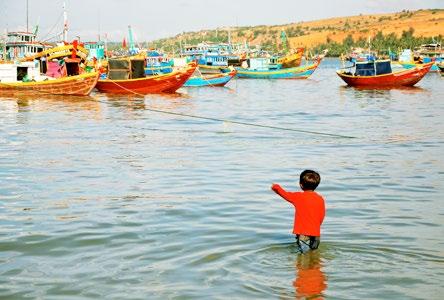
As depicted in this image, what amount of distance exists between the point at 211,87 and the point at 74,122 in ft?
95.9

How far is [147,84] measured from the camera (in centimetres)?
4356

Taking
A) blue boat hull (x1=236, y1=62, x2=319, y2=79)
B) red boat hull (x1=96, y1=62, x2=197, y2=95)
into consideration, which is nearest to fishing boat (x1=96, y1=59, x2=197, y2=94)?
red boat hull (x1=96, y1=62, x2=197, y2=95)

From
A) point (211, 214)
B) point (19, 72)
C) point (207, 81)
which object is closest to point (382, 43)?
point (207, 81)

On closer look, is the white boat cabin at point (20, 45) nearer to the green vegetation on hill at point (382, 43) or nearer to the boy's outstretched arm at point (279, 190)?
the boy's outstretched arm at point (279, 190)

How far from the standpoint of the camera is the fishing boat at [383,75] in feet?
163

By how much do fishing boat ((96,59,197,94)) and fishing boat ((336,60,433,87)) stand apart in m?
13.7

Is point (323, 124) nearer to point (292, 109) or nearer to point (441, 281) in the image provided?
point (292, 109)

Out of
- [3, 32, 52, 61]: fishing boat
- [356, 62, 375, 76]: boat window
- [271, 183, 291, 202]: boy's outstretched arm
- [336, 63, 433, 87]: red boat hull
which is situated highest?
[3, 32, 52, 61]: fishing boat

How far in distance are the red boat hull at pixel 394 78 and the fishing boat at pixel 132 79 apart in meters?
13.7

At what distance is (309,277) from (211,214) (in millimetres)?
3421

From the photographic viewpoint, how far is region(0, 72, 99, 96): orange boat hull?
1516 inches

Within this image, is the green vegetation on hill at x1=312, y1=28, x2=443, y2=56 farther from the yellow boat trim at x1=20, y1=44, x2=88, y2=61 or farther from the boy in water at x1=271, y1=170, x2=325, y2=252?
the boy in water at x1=271, y1=170, x2=325, y2=252

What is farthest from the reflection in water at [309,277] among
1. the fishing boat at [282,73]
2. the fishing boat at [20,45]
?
the fishing boat at [282,73]

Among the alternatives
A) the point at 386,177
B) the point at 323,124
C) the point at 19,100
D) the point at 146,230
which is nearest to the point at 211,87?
the point at 19,100
